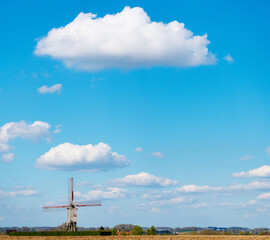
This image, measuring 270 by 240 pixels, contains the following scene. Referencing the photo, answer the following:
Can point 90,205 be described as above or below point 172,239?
above

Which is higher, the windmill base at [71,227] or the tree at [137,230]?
the windmill base at [71,227]

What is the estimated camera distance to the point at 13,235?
285 ft

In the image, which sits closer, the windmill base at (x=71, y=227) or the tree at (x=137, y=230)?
the windmill base at (x=71, y=227)

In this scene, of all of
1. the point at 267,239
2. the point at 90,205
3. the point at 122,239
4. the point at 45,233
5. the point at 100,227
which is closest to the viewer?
the point at 267,239

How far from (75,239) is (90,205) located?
29.3 metres

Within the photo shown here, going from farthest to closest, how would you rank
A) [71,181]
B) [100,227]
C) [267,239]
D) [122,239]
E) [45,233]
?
1. [71,181]
2. [100,227]
3. [45,233]
4. [122,239]
5. [267,239]

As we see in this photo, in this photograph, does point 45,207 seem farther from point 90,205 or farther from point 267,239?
point 267,239

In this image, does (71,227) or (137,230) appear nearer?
(71,227)

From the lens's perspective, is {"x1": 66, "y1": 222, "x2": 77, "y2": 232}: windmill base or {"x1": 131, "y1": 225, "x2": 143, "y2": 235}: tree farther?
{"x1": 131, "y1": 225, "x2": 143, "y2": 235}: tree

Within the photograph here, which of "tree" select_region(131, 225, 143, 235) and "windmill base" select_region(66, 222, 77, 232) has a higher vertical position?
"windmill base" select_region(66, 222, 77, 232)

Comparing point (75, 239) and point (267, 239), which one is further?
point (75, 239)

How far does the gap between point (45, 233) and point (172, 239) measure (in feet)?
95.3

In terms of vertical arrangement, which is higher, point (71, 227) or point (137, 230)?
point (71, 227)

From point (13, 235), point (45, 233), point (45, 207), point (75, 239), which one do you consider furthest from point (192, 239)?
point (45, 207)
